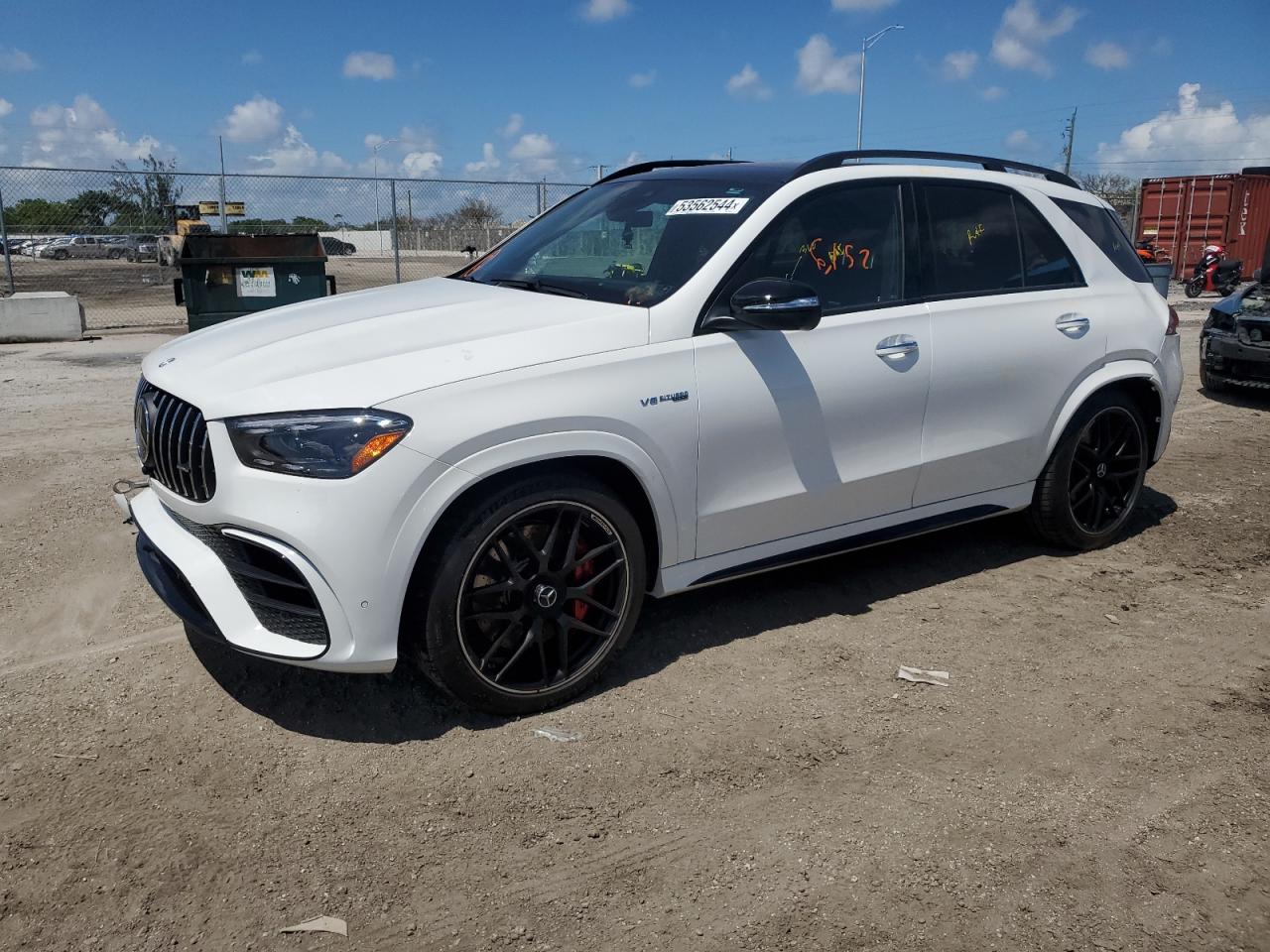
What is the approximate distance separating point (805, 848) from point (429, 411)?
1680 mm

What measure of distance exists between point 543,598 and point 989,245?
8.95 ft

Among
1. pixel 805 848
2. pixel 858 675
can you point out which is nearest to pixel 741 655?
pixel 858 675

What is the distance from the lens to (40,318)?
43.9ft

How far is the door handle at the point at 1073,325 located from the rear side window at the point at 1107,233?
1.70 feet

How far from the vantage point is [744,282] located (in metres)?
3.82

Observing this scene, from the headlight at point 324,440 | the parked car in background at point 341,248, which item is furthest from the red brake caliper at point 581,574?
the parked car in background at point 341,248

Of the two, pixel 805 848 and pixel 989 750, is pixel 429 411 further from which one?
pixel 989 750

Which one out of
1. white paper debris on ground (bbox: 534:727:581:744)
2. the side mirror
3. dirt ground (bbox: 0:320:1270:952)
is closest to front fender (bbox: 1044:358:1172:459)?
dirt ground (bbox: 0:320:1270:952)

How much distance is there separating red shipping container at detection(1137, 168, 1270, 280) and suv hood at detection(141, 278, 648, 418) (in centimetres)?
2651

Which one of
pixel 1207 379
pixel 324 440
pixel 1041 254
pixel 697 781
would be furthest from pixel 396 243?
pixel 697 781

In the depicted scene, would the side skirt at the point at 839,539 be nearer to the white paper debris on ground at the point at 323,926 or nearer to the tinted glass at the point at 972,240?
the tinted glass at the point at 972,240

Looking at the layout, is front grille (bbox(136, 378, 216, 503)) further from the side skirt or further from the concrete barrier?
the concrete barrier

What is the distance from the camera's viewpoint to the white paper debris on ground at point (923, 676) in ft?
12.9

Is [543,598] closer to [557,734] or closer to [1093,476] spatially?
[557,734]
